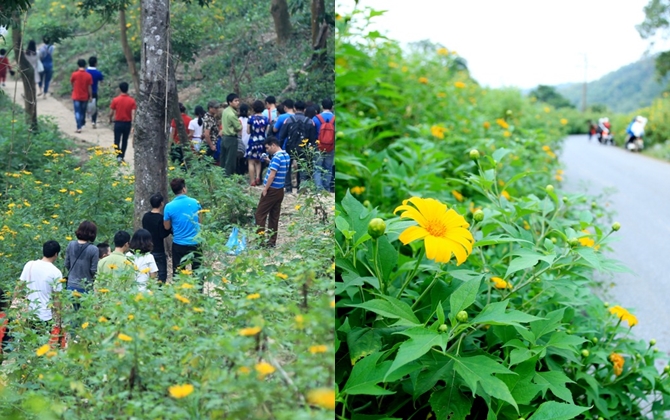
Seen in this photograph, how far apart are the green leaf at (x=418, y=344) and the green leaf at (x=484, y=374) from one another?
0.08 meters

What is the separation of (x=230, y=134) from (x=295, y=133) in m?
0.12

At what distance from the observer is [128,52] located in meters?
1.28

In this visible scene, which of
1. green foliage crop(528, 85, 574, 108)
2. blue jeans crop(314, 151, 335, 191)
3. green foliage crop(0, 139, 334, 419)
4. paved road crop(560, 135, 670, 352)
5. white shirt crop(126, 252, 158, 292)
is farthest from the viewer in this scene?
green foliage crop(528, 85, 574, 108)

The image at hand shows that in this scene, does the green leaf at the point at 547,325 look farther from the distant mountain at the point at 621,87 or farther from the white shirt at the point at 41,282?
the distant mountain at the point at 621,87

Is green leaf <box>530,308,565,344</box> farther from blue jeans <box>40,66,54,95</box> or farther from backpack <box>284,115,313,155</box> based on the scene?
blue jeans <box>40,66,54,95</box>

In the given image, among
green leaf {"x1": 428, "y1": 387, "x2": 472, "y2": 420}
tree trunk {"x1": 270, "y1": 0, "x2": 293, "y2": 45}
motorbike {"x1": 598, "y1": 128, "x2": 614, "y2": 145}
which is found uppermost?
tree trunk {"x1": 270, "y1": 0, "x2": 293, "y2": 45}

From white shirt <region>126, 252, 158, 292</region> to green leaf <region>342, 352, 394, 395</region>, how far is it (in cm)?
46

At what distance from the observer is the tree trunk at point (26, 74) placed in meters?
1.32

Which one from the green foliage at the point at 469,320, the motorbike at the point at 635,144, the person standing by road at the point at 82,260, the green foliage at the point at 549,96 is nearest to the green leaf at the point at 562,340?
the green foliage at the point at 469,320

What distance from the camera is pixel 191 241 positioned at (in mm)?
1189

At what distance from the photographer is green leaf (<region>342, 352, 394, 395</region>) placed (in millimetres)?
1339

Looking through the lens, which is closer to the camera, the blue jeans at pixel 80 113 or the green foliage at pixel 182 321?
the green foliage at pixel 182 321

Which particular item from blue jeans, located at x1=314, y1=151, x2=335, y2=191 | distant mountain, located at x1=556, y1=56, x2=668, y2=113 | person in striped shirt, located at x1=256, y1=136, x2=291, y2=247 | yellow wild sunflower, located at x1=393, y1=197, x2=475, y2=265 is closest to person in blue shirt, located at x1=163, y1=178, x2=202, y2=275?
person in striped shirt, located at x1=256, y1=136, x2=291, y2=247

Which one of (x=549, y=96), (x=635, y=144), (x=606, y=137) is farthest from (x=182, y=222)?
(x=549, y=96)
